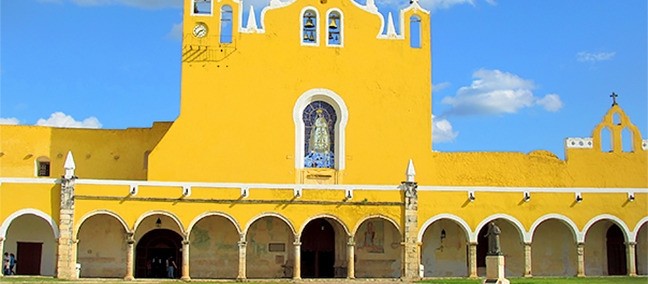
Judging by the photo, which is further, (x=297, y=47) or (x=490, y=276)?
(x=297, y=47)

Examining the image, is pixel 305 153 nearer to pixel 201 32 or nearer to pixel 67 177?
pixel 201 32

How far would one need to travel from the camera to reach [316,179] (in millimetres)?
33531

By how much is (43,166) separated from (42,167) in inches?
2.2

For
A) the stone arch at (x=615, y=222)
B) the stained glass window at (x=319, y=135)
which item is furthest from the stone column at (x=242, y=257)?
the stone arch at (x=615, y=222)

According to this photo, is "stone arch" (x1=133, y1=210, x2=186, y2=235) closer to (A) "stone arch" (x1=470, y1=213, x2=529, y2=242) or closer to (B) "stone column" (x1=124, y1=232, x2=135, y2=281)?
(B) "stone column" (x1=124, y1=232, x2=135, y2=281)

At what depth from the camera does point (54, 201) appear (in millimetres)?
30172

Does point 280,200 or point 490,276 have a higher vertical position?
point 280,200

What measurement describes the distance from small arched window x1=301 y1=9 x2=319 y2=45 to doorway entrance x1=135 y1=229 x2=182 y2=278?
8.82 m

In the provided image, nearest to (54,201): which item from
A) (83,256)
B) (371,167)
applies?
(83,256)

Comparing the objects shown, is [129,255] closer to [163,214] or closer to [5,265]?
[163,214]

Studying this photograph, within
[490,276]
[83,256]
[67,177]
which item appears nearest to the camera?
[490,276]

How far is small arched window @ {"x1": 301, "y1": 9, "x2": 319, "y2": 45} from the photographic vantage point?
34.4 m

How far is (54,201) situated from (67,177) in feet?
3.00

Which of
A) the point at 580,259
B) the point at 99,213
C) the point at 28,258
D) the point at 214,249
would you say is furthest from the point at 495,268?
the point at 28,258
